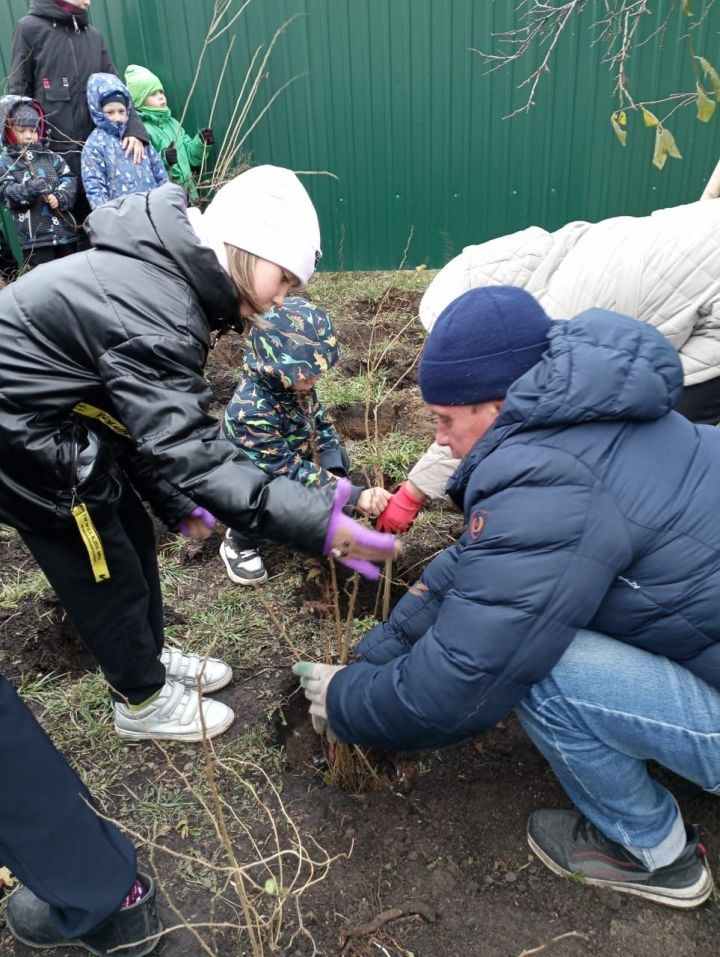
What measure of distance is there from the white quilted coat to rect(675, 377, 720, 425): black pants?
15 cm

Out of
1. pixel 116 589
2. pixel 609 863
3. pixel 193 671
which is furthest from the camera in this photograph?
pixel 193 671

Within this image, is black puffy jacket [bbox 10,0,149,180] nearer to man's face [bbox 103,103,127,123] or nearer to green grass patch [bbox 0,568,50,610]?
man's face [bbox 103,103,127,123]

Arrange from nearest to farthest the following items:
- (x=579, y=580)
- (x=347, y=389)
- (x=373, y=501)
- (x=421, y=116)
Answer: (x=579, y=580)
(x=373, y=501)
(x=347, y=389)
(x=421, y=116)

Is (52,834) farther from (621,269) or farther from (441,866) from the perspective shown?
(621,269)

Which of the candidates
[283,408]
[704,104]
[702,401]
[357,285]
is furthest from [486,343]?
[357,285]

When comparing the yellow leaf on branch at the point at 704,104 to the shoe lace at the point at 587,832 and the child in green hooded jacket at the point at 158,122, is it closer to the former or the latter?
the shoe lace at the point at 587,832

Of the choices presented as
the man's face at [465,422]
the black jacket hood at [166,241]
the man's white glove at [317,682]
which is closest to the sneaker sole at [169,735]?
the man's white glove at [317,682]

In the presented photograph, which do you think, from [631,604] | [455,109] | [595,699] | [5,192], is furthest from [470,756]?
[455,109]

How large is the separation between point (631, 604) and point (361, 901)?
0.95m

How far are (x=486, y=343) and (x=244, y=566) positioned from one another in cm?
159

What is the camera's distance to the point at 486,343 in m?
1.56

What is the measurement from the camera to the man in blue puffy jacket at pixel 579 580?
1394mm

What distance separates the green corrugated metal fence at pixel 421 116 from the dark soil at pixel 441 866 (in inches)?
209

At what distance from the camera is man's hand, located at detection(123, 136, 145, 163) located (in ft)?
16.0
